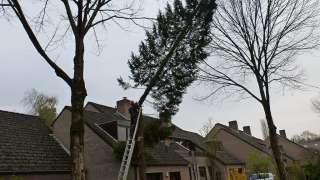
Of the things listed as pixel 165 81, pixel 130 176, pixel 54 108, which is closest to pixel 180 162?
pixel 130 176

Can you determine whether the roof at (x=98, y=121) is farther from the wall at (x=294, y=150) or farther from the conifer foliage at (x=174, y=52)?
the wall at (x=294, y=150)

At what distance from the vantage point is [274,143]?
18.9m

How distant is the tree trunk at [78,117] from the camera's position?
34.7 feet

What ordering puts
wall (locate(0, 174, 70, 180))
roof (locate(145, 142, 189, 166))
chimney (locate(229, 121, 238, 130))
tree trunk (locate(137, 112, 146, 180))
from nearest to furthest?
tree trunk (locate(137, 112, 146, 180)), wall (locate(0, 174, 70, 180)), roof (locate(145, 142, 189, 166)), chimney (locate(229, 121, 238, 130))

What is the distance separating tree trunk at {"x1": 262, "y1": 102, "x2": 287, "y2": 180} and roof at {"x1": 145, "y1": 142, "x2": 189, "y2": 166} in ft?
32.4

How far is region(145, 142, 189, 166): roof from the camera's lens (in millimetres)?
27975

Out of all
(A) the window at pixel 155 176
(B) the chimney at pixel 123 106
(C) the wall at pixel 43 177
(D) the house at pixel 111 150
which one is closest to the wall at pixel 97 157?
(D) the house at pixel 111 150

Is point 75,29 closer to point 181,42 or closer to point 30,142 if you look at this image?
point 181,42

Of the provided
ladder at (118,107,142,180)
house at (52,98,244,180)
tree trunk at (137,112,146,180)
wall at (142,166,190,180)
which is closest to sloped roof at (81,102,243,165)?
house at (52,98,244,180)

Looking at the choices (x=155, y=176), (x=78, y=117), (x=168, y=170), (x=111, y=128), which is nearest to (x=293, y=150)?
(x=168, y=170)

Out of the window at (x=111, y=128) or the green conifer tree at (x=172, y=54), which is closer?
the green conifer tree at (x=172, y=54)

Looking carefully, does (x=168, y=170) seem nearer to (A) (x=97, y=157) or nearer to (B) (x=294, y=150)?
(A) (x=97, y=157)

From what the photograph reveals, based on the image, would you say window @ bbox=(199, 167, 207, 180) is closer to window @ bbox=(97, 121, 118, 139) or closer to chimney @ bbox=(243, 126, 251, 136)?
window @ bbox=(97, 121, 118, 139)

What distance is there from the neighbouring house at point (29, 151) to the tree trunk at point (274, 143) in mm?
11940
